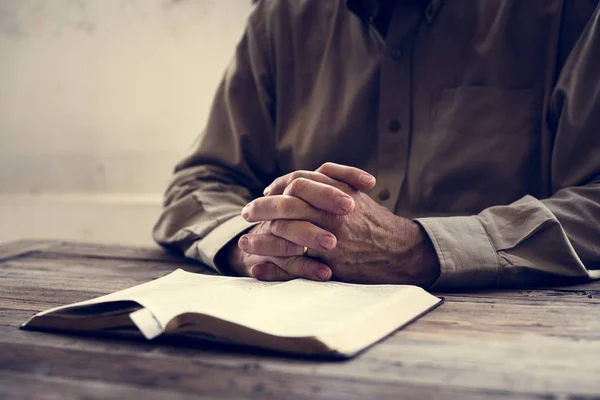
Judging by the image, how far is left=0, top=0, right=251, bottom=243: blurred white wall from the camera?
219cm

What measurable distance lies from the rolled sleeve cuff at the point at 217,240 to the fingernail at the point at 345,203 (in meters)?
0.22

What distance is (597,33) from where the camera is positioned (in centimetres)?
120

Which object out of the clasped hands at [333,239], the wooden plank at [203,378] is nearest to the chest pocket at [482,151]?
the clasped hands at [333,239]

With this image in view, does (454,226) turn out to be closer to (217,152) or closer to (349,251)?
(349,251)

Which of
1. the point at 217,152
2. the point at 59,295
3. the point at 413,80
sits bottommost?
the point at 59,295

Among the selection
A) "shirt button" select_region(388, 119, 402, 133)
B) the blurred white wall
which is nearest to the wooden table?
"shirt button" select_region(388, 119, 402, 133)

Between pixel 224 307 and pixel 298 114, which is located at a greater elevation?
pixel 298 114

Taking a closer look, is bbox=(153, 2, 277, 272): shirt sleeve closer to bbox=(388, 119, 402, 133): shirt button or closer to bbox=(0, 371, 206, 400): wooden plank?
bbox=(388, 119, 402, 133): shirt button

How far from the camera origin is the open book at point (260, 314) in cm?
64

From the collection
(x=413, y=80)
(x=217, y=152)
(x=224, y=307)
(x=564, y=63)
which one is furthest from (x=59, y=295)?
(x=564, y=63)

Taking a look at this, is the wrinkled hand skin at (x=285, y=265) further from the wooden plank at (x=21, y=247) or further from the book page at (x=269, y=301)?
the wooden plank at (x=21, y=247)

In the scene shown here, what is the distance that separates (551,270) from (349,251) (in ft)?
0.95

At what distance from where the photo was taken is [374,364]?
61cm

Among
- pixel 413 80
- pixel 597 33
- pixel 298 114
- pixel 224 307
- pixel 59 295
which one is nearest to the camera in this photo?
pixel 224 307
